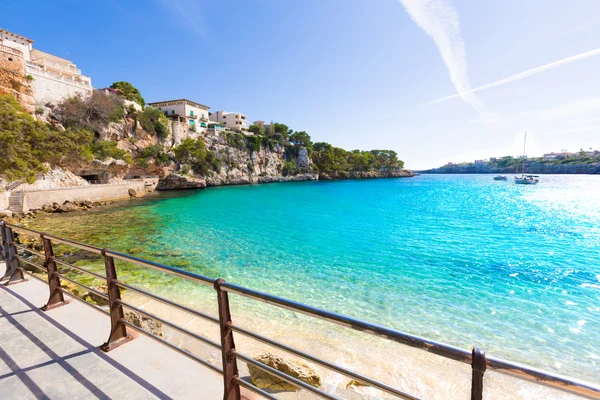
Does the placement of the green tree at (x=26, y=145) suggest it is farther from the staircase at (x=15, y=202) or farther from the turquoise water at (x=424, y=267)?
the turquoise water at (x=424, y=267)

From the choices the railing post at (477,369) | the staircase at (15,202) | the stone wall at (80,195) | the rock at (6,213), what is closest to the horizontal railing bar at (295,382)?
the railing post at (477,369)

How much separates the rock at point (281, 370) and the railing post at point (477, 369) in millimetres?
3332

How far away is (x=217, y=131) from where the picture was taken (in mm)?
64625

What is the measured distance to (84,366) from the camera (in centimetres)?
277

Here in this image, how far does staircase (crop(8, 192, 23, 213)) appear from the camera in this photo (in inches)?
826

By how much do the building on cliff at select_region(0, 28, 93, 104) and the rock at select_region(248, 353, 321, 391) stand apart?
135ft

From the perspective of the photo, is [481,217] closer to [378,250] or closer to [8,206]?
[378,250]

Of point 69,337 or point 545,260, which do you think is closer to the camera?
point 69,337

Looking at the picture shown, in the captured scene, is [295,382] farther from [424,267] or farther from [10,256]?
[424,267]

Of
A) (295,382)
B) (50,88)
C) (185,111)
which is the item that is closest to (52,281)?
(295,382)

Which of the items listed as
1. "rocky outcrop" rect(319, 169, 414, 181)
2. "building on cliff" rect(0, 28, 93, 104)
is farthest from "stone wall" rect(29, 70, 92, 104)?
"rocky outcrop" rect(319, 169, 414, 181)

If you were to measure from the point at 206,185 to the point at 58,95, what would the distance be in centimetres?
2782

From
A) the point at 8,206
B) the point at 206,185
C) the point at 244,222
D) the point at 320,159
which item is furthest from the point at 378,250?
the point at 320,159

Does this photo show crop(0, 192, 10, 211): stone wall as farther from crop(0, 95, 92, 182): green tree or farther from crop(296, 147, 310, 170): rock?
crop(296, 147, 310, 170): rock
